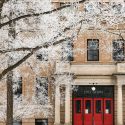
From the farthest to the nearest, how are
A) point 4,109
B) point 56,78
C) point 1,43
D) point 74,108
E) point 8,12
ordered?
point 74,108
point 56,78
point 4,109
point 1,43
point 8,12

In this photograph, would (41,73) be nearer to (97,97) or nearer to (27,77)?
(27,77)

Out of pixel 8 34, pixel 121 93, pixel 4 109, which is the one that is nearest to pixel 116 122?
pixel 121 93

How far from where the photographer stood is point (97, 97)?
140 feet

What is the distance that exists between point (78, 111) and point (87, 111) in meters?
0.70

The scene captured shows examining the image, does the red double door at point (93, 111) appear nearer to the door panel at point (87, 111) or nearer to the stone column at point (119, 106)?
the door panel at point (87, 111)

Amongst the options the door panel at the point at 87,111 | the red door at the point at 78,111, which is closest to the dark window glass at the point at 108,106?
the door panel at the point at 87,111

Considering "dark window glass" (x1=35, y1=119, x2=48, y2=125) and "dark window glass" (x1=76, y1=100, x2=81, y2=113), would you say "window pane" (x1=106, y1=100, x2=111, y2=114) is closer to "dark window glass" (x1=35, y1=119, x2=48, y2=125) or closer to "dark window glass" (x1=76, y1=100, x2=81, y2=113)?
"dark window glass" (x1=76, y1=100, x2=81, y2=113)

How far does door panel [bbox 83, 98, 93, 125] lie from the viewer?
139 feet

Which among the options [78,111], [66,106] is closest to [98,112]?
[78,111]

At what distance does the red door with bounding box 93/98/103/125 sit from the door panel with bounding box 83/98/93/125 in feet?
1.26

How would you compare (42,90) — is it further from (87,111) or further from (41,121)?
(87,111)

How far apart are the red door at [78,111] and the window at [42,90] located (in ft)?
9.25

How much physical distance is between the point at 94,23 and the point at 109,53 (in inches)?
1066

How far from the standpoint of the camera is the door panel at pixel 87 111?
42375 millimetres
